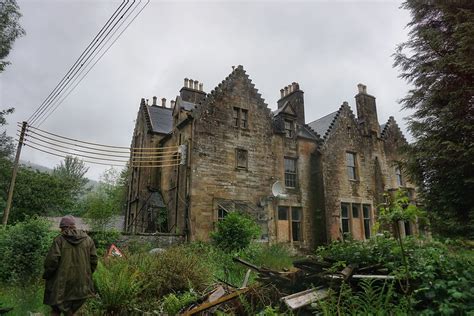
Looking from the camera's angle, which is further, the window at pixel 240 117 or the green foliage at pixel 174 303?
the window at pixel 240 117

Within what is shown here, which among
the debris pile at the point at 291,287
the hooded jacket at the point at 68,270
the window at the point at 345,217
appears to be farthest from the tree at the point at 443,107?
the window at the point at 345,217

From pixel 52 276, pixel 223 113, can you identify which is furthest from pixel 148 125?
pixel 52 276

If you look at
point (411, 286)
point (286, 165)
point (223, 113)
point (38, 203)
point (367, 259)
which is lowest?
point (411, 286)

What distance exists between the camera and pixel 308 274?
6617 millimetres

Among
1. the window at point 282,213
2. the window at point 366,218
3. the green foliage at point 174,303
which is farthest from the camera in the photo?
the window at point 366,218

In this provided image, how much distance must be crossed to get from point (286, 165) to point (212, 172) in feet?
19.8

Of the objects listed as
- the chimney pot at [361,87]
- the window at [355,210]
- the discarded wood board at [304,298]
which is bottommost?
the discarded wood board at [304,298]

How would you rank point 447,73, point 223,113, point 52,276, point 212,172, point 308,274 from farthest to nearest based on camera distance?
point 223,113, point 212,172, point 447,73, point 308,274, point 52,276

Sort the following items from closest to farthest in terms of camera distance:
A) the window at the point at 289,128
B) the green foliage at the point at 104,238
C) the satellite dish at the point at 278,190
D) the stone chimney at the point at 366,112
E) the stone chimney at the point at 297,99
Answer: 1. the green foliage at the point at 104,238
2. the satellite dish at the point at 278,190
3. the window at the point at 289,128
4. the stone chimney at the point at 297,99
5. the stone chimney at the point at 366,112

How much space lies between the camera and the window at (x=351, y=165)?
80.4 ft

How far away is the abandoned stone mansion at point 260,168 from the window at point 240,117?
0.07m

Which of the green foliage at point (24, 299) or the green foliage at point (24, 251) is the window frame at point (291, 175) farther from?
the green foliage at point (24, 299)

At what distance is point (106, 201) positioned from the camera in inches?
1639

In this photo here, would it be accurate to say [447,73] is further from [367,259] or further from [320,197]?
[320,197]
